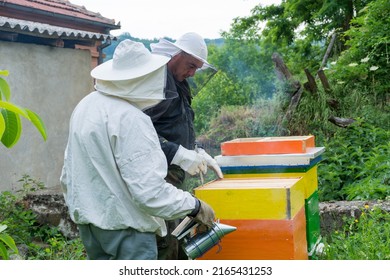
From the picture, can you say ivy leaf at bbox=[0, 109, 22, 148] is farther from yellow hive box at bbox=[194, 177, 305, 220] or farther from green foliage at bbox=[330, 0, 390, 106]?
green foliage at bbox=[330, 0, 390, 106]

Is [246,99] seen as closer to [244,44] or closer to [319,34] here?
[319,34]

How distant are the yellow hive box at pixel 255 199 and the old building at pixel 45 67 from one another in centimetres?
335

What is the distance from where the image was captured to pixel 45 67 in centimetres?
574

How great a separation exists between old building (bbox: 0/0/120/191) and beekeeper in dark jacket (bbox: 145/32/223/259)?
8.84 ft

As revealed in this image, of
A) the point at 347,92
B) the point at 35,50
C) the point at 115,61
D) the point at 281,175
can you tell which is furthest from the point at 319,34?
the point at 115,61

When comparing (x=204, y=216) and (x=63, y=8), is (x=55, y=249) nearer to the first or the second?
(x=204, y=216)

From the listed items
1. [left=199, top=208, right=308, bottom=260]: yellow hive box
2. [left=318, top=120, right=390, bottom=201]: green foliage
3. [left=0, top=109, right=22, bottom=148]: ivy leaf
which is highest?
[left=0, top=109, right=22, bottom=148]: ivy leaf

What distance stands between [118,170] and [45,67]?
13.7ft

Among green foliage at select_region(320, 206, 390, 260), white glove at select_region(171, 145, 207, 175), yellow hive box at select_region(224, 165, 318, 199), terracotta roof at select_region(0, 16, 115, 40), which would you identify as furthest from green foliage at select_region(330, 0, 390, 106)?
white glove at select_region(171, 145, 207, 175)

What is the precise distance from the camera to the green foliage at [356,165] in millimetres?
4061

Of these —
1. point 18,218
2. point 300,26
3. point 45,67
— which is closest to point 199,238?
point 18,218

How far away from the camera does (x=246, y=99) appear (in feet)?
25.8

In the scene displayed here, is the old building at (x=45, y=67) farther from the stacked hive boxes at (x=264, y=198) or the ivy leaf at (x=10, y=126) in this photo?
the ivy leaf at (x=10, y=126)

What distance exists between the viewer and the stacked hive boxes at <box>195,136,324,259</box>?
221cm
